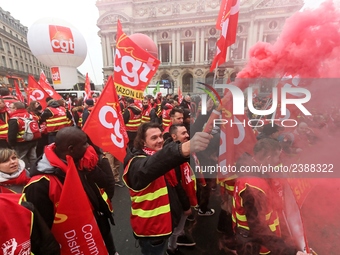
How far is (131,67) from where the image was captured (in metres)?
3.38

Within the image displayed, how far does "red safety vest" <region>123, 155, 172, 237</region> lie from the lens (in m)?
1.73

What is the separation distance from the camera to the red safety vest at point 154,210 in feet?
5.66

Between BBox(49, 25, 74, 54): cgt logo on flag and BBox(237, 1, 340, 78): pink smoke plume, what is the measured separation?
771 inches

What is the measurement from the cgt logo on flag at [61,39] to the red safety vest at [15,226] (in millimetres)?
19777

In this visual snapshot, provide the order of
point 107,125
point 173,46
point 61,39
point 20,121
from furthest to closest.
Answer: point 173,46 < point 61,39 < point 20,121 < point 107,125

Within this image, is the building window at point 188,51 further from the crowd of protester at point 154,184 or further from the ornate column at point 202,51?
the crowd of protester at point 154,184

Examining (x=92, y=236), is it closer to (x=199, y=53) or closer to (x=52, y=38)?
(x=52, y=38)

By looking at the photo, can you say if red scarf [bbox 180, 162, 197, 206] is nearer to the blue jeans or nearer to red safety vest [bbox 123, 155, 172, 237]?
red safety vest [bbox 123, 155, 172, 237]

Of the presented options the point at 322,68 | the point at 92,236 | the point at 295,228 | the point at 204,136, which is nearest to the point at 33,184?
the point at 92,236

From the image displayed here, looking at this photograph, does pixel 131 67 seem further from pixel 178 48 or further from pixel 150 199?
pixel 178 48

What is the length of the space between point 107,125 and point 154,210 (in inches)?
49.8

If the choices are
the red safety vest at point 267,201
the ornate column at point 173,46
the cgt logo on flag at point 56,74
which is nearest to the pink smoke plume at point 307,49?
the red safety vest at point 267,201

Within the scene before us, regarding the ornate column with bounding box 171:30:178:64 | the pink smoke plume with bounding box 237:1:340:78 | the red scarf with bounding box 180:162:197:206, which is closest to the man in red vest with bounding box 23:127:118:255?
the red scarf with bounding box 180:162:197:206

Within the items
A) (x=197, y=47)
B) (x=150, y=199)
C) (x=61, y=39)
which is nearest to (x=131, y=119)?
(x=150, y=199)
